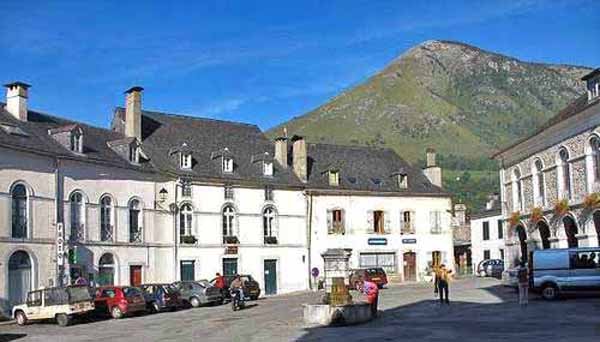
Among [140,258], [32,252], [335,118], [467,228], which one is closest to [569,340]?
[32,252]

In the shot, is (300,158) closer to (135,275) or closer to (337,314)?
(135,275)

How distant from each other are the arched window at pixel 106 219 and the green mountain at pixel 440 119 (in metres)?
71.4

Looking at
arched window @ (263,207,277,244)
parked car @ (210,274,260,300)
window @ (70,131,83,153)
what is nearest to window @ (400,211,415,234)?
arched window @ (263,207,277,244)

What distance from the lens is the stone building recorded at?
30984mm

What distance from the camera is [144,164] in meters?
40.1

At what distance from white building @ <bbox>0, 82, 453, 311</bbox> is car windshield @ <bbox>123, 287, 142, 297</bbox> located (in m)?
4.23

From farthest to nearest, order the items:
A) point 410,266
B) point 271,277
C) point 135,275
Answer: point 410,266, point 271,277, point 135,275

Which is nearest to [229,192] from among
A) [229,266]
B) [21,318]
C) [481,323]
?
[229,266]

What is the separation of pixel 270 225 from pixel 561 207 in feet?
58.5

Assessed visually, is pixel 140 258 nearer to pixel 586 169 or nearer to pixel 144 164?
pixel 144 164

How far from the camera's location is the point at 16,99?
3497 centimetres

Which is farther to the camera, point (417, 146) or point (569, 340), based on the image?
point (417, 146)

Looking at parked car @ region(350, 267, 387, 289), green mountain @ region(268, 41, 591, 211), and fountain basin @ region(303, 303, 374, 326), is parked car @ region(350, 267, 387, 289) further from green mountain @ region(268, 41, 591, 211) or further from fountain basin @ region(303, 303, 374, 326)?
green mountain @ region(268, 41, 591, 211)

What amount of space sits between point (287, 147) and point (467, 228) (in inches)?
1306
